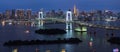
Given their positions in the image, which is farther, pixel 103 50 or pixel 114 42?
pixel 114 42

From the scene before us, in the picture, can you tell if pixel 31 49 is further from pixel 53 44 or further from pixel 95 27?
pixel 95 27

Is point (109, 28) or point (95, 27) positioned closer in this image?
point (109, 28)

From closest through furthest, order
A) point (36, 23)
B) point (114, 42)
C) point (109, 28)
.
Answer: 1. point (114, 42)
2. point (109, 28)
3. point (36, 23)

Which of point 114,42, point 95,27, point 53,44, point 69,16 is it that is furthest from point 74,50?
point 69,16

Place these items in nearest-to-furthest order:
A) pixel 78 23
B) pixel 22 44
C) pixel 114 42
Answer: pixel 22 44 < pixel 114 42 < pixel 78 23

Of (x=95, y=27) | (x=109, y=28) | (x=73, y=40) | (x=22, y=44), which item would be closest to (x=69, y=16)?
(x=95, y=27)

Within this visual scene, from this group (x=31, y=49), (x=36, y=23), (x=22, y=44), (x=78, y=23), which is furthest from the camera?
(x=36, y=23)

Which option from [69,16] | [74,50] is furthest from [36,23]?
[74,50]

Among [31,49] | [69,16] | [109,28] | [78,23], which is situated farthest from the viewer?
[69,16]

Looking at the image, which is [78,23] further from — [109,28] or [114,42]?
[114,42]
